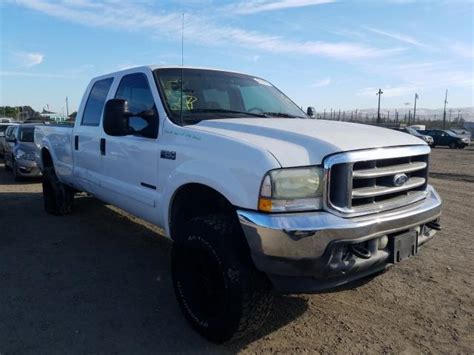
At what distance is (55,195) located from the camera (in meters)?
7.20

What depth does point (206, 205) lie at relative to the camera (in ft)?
12.0

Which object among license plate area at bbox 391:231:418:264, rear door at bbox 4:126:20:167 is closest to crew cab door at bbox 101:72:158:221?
license plate area at bbox 391:231:418:264

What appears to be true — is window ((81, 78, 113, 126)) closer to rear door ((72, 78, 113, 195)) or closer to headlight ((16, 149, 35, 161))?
rear door ((72, 78, 113, 195))

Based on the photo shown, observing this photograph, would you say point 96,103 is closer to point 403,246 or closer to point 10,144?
point 403,246

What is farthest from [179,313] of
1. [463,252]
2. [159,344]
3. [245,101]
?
[463,252]

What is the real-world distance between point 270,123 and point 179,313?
1764mm

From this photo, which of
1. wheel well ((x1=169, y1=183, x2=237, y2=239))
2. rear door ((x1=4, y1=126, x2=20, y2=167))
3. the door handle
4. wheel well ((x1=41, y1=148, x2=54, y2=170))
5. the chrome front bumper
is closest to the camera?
the chrome front bumper

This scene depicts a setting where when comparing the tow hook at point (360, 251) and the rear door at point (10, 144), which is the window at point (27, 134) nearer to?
the rear door at point (10, 144)

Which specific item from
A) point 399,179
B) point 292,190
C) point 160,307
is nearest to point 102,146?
→ point 160,307

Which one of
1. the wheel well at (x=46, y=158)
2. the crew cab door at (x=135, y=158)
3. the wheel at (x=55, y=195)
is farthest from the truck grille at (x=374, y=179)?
the wheel well at (x=46, y=158)

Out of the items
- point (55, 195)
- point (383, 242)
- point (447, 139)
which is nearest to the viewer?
point (383, 242)

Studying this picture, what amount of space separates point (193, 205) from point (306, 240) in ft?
4.33

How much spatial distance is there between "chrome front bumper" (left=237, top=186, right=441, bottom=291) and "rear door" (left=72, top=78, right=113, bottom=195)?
2.99m

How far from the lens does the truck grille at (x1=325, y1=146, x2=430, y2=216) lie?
2.86m
